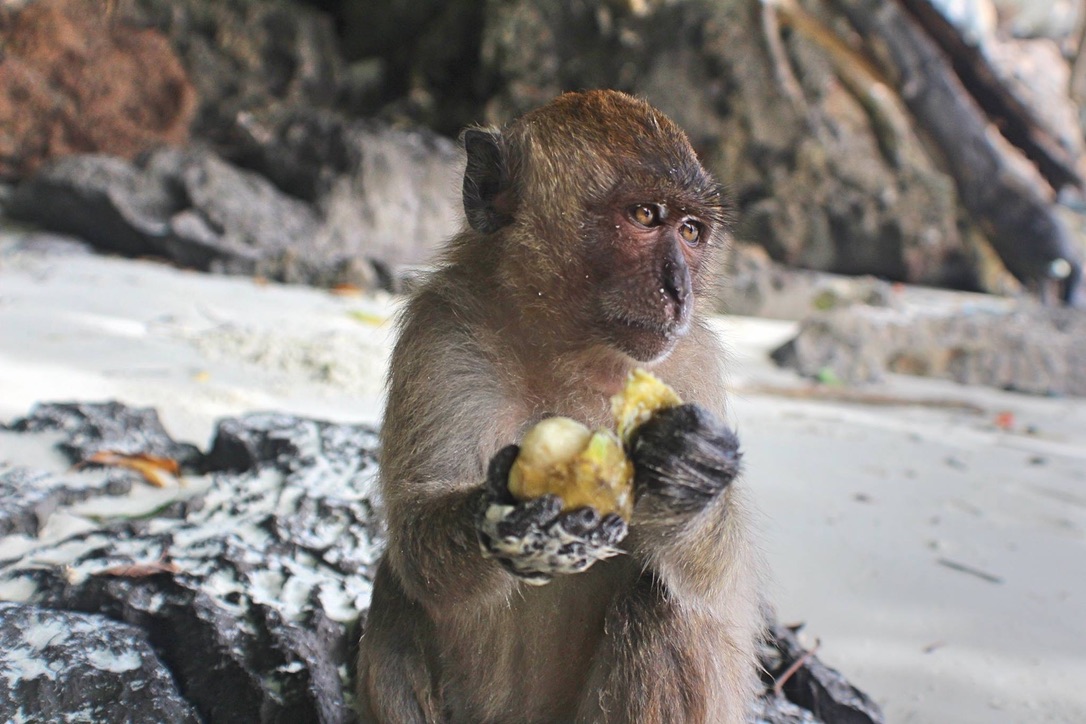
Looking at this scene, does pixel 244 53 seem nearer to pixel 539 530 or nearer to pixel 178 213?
pixel 178 213

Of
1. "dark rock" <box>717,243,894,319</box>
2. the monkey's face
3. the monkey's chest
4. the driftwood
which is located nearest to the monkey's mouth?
the monkey's face

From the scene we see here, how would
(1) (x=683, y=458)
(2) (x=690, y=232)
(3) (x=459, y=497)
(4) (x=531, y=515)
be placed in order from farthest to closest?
(2) (x=690, y=232), (3) (x=459, y=497), (1) (x=683, y=458), (4) (x=531, y=515)

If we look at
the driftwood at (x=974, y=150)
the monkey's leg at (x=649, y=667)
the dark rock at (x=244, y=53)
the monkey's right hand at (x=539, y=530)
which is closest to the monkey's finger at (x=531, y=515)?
the monkey's right hand at (x=539, y=530)

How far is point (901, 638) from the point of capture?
3.85m

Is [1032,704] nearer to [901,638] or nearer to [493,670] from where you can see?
[901,638]

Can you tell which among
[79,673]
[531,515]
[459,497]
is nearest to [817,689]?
[459,497]

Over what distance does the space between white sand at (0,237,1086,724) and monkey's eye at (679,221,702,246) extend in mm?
488

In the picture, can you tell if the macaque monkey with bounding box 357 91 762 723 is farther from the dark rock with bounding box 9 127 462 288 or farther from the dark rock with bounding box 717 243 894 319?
the dark rock with bounding box 717 243 894 319

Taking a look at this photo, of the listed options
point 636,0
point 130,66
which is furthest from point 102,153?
point 636,0

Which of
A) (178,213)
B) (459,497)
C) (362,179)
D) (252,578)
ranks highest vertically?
(362,179)

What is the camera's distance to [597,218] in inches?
111

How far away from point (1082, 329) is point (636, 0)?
7.22 m

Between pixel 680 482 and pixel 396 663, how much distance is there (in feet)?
3.43

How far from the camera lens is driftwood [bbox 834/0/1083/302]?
11891 millimetres
